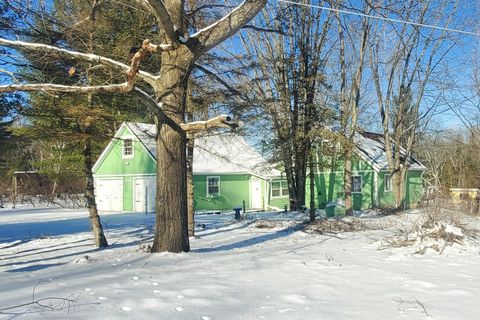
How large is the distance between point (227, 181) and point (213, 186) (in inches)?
44.5

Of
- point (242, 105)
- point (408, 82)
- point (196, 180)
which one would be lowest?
point (196, 180)

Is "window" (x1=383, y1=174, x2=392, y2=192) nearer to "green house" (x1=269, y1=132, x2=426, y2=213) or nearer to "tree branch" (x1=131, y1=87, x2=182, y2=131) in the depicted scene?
"green house" (x1=269, y1=132, x2=426, y2=213)

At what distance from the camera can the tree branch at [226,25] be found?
8.52m

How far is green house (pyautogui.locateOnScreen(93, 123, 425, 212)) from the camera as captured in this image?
1131 inches

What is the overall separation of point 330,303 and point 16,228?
1818cm

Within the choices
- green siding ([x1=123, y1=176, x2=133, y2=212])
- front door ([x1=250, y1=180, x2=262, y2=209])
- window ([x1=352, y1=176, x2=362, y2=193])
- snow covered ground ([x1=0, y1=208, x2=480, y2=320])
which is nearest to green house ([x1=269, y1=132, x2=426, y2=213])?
window ([x1=352, y1=176, x2=362, y2=193])

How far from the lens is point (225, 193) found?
30250 mm

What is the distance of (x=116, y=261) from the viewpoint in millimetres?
7504

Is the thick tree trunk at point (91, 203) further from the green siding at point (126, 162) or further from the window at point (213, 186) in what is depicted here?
the window at point (213, 186)

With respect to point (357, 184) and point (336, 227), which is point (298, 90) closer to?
point (336, 227)

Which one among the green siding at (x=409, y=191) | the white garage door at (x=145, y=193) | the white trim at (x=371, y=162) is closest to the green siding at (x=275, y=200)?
the white trim at (x=371, y=162)

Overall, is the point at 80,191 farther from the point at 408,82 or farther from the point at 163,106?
the point at 163,106

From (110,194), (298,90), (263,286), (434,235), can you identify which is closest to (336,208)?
(298,90)

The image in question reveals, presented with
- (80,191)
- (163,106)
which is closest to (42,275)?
(163,106)
